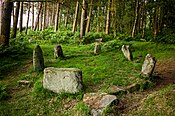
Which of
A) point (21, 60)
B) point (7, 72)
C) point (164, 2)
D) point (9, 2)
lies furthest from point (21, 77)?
point (164, 2)

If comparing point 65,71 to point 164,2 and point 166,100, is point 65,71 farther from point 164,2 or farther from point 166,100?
point 164,2

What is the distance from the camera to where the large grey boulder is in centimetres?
920

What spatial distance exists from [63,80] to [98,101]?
1844 mm

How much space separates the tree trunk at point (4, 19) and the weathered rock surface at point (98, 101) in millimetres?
8508

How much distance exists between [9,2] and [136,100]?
9.72 meters

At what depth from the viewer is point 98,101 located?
8.00 meters

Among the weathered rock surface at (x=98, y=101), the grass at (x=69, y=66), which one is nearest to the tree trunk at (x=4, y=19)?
the grass at (x=69, y=66)

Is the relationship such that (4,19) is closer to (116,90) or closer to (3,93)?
(3,93)

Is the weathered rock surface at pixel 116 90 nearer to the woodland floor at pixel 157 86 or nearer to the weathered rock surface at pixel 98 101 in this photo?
the woodland floor at pixel 157 86

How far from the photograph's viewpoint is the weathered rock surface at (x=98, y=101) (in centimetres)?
768

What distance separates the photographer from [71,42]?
22.1 m

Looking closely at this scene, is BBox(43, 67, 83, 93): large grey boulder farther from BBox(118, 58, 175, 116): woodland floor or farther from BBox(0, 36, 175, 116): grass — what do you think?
BBox(118, 58, 175, 116): woodland floor

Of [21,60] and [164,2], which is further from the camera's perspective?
[164,2]

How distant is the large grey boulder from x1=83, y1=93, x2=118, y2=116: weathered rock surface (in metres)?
0.84
